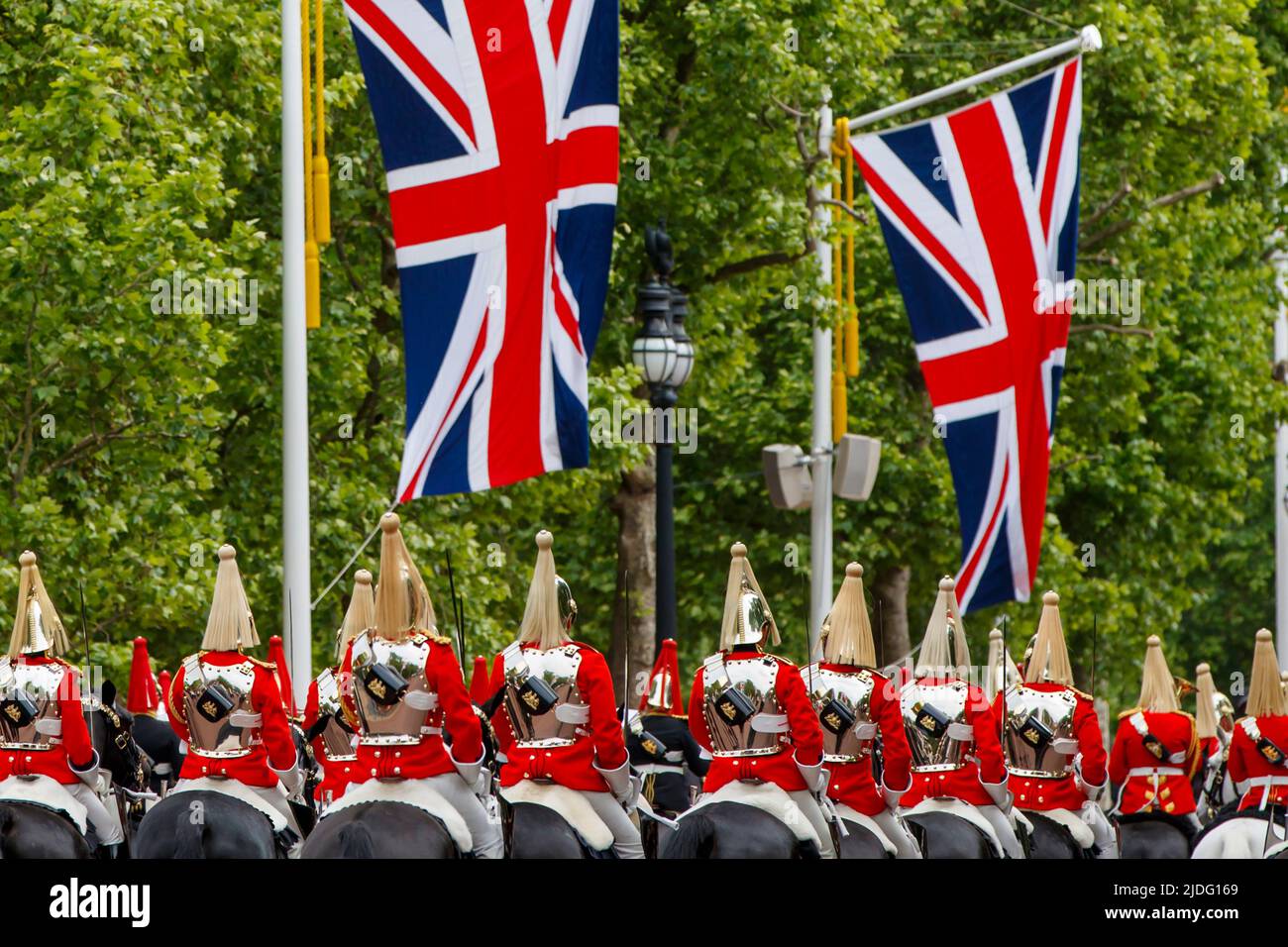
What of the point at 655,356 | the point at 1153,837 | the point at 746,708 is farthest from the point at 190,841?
the point at 655,356

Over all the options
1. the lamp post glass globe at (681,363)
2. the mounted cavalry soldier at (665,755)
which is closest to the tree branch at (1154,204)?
the lamp post glass globe at (681,363)

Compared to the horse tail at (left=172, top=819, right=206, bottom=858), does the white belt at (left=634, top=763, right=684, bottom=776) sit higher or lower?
higher

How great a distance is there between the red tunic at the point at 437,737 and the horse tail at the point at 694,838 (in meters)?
0.95

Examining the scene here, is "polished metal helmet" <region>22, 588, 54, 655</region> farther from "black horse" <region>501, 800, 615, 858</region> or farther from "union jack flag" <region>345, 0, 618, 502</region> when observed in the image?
"black horse" <region>501, 800, 615, 858</region>

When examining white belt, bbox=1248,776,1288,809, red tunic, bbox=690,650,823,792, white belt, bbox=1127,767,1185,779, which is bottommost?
white belt, bbox=1248,776,1288,809

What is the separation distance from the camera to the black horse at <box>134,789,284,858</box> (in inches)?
462

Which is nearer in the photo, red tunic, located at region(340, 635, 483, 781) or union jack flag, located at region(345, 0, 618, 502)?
red tunic, located at region(340, 635, 483, 781)

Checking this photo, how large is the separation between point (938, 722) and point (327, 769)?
120 inches

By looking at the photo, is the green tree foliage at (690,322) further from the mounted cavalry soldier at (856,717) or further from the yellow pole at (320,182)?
the mounted cavalry soldier at (856,717)

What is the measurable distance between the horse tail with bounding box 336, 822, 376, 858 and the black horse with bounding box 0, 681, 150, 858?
241 centimetres

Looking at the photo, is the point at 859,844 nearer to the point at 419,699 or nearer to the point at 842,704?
the point at 842,704

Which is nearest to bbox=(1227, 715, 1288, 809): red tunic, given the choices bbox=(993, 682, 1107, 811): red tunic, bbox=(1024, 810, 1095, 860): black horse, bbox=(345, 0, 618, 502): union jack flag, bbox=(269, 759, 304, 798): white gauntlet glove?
bbox=(993, 682, 1107, 811): red tunic

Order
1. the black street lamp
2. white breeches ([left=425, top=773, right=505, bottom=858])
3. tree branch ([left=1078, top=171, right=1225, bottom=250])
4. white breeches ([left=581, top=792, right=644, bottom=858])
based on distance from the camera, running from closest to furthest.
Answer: white breeches ([left=425, top=773, right=505, bottom=858]), white breeches ([left=581, top=792, right=644, bottom=858]), the black street lamp, tree branch ([left=1078, top=171, right=1225, bottom=250])
